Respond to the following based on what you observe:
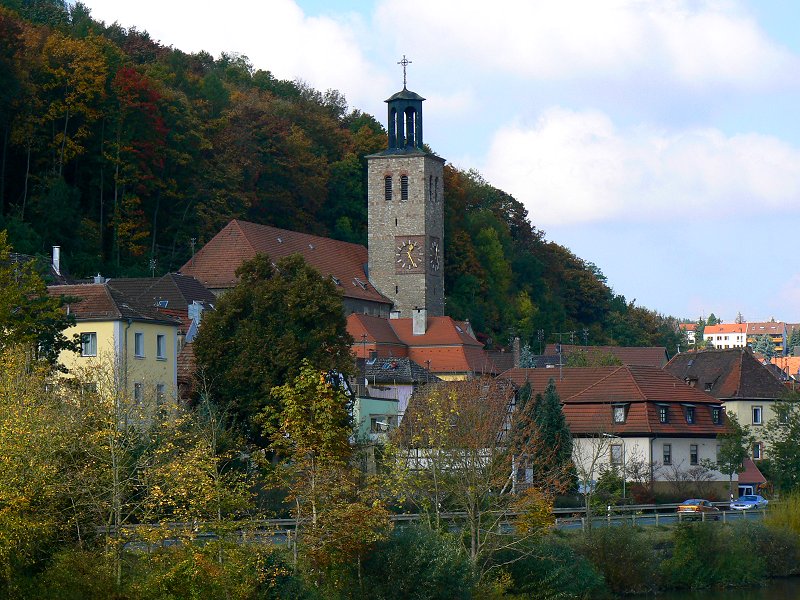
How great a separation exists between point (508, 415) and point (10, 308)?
16998mm

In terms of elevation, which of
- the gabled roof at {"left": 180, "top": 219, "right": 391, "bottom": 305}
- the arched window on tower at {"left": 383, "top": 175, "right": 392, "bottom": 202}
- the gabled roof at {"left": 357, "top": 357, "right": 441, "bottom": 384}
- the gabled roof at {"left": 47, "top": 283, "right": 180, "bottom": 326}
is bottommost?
the gabled roof at {"left": 357, "top": 357, "right": 441, "bottom": 384}

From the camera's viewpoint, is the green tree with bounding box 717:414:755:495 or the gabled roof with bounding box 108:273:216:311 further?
the gabled roof with bounding box 108:273:216:311

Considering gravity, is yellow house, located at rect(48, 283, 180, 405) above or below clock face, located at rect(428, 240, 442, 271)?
below

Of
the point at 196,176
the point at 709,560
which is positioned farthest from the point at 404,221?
the point at 709,560

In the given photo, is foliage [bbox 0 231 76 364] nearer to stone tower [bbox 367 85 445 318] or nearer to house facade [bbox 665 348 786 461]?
house facade [bbox 665 348 786 461]

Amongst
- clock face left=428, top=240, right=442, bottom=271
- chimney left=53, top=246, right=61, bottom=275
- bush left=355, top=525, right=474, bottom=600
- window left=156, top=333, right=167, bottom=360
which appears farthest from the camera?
clock face left=428, top=240, right=442, bottom=271

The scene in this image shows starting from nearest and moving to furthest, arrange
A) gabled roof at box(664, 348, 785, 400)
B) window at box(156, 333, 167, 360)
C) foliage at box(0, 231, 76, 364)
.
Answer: foliage at box(0, 231, 76, 364)
window at box(156, 333, 167, 360)
gabled roof at box(664, 348, 785, 400)

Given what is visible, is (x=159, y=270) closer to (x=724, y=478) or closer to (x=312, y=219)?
(x=312, y=219)

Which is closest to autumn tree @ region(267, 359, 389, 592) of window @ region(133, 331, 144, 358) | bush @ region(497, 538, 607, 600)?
bush @ region(497, 538, 607, 600)

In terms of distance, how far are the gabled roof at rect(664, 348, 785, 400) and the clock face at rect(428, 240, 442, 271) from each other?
26185 millimetres

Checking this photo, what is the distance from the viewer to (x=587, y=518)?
45344 millimetres

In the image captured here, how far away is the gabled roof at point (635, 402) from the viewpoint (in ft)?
209

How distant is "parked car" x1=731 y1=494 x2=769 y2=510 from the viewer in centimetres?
5614

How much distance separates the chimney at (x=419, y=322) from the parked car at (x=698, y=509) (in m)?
43.4
